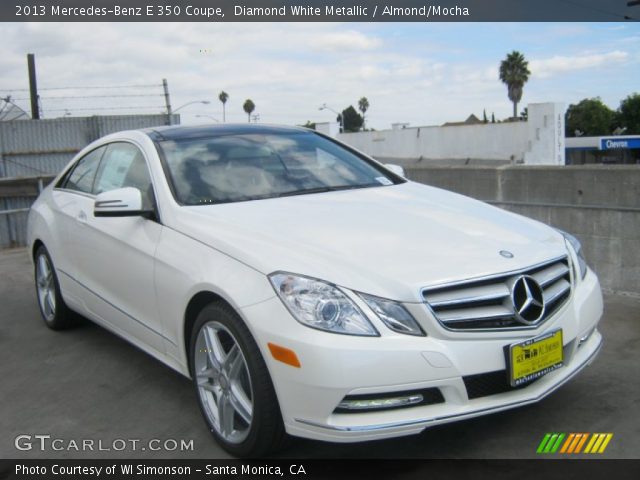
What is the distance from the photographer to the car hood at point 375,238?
3064mm

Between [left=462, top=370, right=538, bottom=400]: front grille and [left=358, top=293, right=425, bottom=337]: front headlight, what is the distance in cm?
29

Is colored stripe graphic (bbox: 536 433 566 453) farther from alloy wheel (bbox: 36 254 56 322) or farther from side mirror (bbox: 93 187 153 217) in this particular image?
alloy wheel (bbox: 36 254 56 322)

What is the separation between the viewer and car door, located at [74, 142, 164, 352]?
399cm

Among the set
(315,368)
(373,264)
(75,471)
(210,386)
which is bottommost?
(75,471)

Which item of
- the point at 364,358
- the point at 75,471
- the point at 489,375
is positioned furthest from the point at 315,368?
the point at 75,471

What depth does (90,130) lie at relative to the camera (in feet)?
82.4

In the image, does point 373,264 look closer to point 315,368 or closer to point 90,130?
point 315,368

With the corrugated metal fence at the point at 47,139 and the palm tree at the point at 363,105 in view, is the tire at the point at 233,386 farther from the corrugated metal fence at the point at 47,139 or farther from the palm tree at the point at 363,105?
the palm tree at the point at 363,105

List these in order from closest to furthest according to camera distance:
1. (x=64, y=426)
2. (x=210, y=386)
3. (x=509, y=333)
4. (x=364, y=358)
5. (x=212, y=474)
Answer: (x=364, y=358)
(x=509, y=333)
(x=212, y=474)
(x=210, y=386)
(x=64, y=426)

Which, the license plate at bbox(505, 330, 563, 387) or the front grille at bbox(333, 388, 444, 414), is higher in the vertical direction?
the license plate at bbox(505, 330, 563, 387)

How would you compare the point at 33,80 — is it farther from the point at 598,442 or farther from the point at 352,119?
the point at 352,119

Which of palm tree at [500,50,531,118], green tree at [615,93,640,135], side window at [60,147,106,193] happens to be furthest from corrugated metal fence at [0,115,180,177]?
green tree at [615,93,640,135]

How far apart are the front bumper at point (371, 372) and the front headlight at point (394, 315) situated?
0.12 ft

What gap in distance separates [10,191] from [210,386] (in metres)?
14.9
